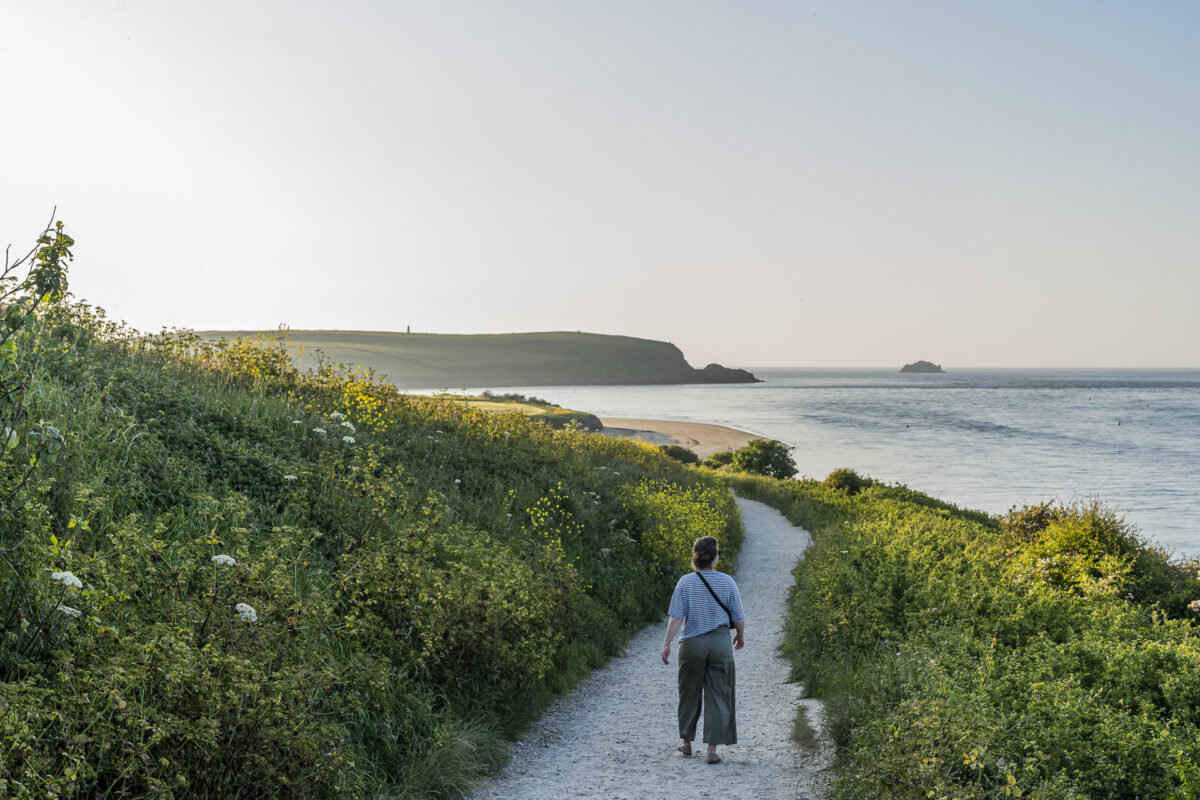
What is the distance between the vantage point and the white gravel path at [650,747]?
18.8ft

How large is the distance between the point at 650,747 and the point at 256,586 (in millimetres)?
4007

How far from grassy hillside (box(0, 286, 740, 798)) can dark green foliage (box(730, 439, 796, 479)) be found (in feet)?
113

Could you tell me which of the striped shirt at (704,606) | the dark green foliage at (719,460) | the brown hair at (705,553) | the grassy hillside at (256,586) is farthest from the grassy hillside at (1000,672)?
the dark green foliage at (719,460)

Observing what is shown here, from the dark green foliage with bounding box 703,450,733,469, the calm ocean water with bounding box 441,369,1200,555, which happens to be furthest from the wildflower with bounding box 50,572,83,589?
the dark green foliage with bounding box 703,450,733,469

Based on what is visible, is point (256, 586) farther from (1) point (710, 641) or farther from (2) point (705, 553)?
(1) point (710, 641)

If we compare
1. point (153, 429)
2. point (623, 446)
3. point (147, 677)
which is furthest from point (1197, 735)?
point (623, 446)

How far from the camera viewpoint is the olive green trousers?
6336mm

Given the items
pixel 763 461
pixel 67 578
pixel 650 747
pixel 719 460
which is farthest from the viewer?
pixel 719 460

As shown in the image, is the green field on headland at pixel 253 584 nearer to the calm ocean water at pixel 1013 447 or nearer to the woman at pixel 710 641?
the woman at pixel 710 641

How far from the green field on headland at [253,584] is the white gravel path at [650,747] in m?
0.33

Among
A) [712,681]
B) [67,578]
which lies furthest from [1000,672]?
[67,578]

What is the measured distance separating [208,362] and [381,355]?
450 ft

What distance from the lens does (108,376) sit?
8219 millimetres

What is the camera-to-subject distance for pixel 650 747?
6832 mm
